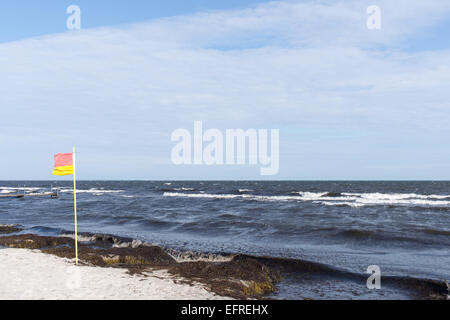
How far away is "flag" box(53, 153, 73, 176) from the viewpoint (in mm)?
12445

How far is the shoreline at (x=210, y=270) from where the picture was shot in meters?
10.3

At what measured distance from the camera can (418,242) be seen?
1902 cm

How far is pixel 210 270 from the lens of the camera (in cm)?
1236

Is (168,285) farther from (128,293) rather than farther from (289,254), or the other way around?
(289,254)

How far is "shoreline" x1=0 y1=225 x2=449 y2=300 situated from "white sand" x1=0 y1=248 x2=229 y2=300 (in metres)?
0.08

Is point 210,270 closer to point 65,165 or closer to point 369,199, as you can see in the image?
point 65,165

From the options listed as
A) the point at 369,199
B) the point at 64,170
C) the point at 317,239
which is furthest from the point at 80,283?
the point at 369,199

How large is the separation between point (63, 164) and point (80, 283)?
448 centimetres

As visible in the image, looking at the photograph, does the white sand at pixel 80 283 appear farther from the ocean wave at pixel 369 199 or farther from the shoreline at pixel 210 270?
the ocean wave at pixel 369 199

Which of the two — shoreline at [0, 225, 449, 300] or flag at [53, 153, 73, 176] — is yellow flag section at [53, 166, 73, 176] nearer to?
flag at [53, 153, 73, 176]

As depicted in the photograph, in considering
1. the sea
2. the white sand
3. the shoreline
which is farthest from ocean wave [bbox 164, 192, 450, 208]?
the white sand
